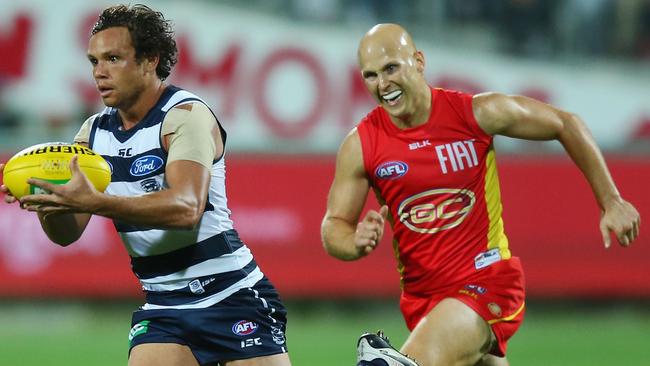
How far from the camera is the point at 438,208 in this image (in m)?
5.73

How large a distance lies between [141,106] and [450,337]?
69.1 inches

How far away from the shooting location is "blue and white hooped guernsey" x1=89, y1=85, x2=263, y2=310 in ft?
16.3

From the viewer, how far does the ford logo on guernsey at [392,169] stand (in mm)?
5727

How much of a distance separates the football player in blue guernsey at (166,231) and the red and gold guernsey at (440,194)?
0.85 m

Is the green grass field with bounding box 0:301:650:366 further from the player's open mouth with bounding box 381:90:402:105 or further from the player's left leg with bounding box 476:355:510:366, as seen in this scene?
the player's open mouth with bounding box 381:90:402:105

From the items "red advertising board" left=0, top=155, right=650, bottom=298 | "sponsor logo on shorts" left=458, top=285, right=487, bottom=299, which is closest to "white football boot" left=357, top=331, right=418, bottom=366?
"sponsor logo on shorts" left=458, top=285, right=487, bottom=299

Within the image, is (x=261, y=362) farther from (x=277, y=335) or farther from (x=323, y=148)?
(x=323, y=148)

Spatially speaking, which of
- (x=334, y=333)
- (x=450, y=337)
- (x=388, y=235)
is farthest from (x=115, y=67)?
(x=388, y=235)

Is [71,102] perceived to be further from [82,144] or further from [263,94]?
[82,144]

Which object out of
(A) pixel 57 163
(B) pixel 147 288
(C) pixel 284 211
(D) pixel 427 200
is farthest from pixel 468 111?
(C) pixel 284 211

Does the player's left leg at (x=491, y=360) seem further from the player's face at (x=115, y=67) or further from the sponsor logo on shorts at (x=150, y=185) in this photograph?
the player's face at (x=115, y=67)

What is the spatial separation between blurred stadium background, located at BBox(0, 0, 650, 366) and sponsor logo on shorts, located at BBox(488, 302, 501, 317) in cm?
378

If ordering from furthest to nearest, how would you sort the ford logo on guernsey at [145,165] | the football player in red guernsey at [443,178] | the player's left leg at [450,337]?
the football player in red guernsey at [443,178], the player's left leg at [450,337], the ford logo on guernsey at [145,165]

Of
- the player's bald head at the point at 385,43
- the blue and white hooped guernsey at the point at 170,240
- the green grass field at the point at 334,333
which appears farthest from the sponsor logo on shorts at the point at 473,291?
the green grass field at the point at 334,333
